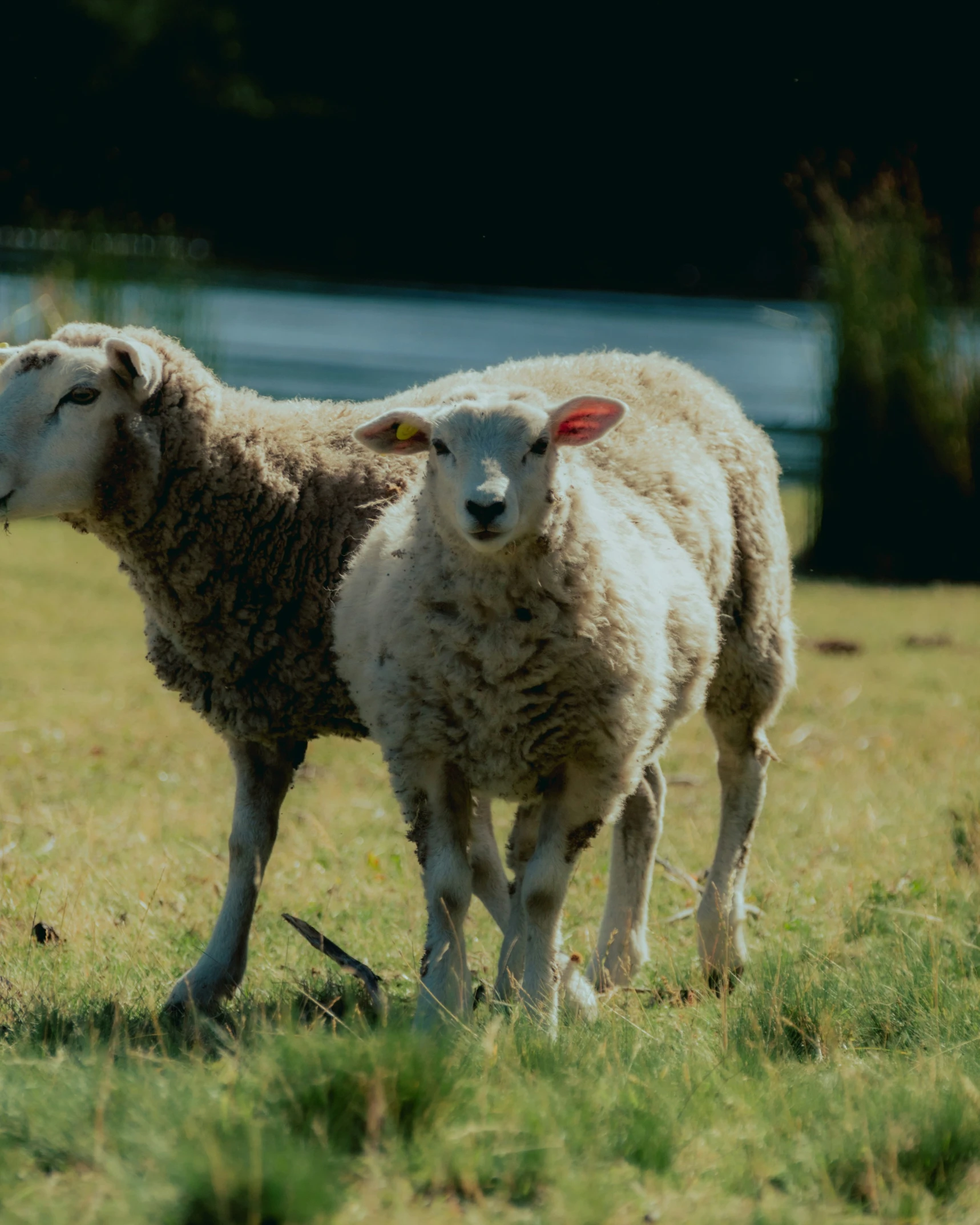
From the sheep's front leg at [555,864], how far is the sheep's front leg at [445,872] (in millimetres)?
134

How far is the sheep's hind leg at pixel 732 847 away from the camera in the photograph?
374 centimetres

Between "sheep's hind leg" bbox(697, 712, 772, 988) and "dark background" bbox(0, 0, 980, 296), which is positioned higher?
"dark background" bbox(0, 0, 980, 296)

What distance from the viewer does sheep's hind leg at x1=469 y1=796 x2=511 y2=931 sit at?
3.72m

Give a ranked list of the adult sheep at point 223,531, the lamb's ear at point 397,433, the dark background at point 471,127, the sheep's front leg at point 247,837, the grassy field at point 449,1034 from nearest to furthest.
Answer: the grassy field at point 449,1034 < the lamb's ear at point 397,433 < the adult sheep at point 223,531 < the sheep's front leg at point 247,837 < the dark background at point 471,127

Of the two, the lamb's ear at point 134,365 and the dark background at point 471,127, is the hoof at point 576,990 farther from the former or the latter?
the dark background at point 471,127

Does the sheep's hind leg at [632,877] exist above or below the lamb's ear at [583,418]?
below

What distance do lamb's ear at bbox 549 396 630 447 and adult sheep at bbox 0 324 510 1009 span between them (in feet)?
2.07

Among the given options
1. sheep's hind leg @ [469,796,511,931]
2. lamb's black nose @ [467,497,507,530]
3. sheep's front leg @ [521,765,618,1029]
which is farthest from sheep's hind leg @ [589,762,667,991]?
lamb's black nose @ [467,497,507,530]

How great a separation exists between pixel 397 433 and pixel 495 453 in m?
0.32

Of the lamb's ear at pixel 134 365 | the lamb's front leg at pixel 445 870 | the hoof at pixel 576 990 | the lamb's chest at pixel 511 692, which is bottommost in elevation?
the hoof at pixel 576 990

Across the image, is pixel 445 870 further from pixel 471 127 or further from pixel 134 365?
pixel 471 127

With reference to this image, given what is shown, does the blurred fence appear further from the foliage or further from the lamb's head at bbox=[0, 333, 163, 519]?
the lamb's head at bbox=[0, 333, 163, 519]

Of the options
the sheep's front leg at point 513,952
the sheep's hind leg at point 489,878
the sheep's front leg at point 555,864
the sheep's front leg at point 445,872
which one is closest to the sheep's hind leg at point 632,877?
the sheep's hind leg at point 489,878

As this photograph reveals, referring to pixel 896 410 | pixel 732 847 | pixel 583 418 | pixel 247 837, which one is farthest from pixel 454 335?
pixel 583 418
